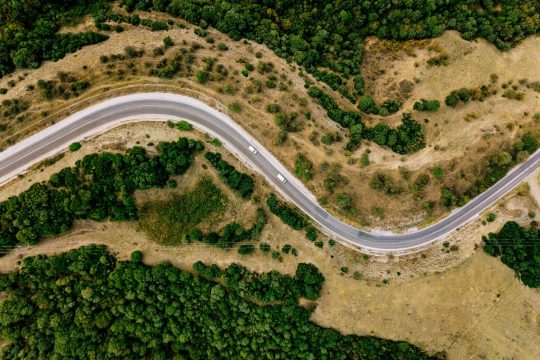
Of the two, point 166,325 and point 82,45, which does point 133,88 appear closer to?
point 82,45

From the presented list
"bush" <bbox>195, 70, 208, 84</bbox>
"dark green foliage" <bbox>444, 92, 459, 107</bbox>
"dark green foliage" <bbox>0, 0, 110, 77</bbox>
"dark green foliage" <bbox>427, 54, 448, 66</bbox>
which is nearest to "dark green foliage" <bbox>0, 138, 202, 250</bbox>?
"bush" <bbox>195, 70, 208, 84</bbox>

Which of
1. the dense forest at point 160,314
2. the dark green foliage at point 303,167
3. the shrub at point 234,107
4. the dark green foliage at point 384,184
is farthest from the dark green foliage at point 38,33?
the dark green foliage at point 384,184

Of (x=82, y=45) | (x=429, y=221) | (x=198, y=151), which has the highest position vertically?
(x=82, y=45)

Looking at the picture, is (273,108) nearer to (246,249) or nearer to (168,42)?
(168,42)

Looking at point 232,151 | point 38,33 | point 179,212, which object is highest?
point 38,33

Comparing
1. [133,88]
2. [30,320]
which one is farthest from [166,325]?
[133,88]

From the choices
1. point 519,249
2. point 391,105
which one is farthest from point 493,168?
point 391,105
